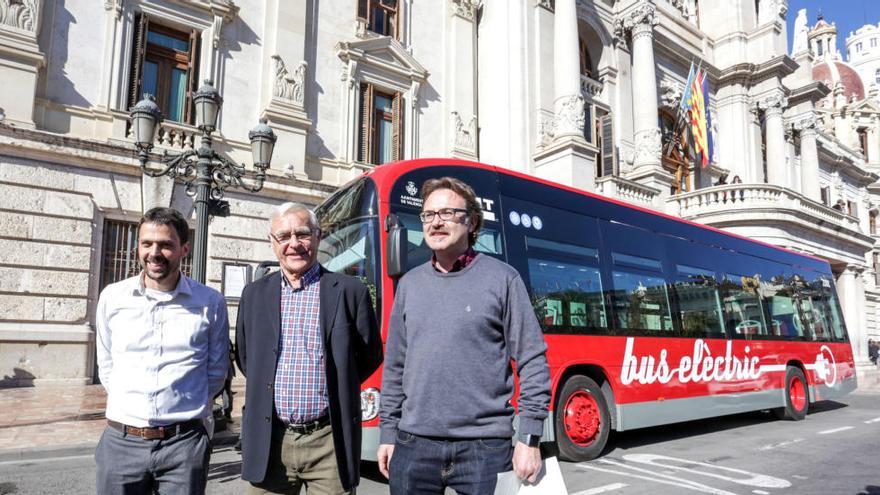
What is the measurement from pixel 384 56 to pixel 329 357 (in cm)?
1564

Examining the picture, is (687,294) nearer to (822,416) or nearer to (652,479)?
(652,479)

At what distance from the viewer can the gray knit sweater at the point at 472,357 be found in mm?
2328

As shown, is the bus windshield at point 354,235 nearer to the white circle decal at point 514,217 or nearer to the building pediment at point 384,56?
the white circle decal at point 514,217

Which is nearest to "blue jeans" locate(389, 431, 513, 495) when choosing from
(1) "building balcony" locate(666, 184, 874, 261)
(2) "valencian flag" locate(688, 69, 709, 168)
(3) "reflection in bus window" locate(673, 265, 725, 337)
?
(3) "reflection in bus window" locate(673, 265, 725, 337)

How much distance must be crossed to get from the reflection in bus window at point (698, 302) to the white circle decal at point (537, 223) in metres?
2.64

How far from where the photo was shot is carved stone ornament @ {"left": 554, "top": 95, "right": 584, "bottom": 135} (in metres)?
18.2

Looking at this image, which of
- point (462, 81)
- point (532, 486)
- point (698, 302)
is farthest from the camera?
point (462, 81)

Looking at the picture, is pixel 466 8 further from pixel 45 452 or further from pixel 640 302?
pixel 45 452

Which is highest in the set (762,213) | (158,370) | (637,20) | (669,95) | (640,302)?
(637,20)

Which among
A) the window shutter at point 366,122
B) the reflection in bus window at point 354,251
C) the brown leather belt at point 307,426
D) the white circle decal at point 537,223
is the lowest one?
the brown leather belt at point 307,426

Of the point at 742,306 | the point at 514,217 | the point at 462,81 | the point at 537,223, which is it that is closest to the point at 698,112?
the point at 462,81

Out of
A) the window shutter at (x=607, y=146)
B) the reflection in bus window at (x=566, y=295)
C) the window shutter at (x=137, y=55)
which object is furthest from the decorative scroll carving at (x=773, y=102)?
the window shutter at (x=137, y=55)

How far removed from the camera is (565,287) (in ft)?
22.4

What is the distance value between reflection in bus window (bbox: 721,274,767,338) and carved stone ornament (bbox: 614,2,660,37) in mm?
16446
